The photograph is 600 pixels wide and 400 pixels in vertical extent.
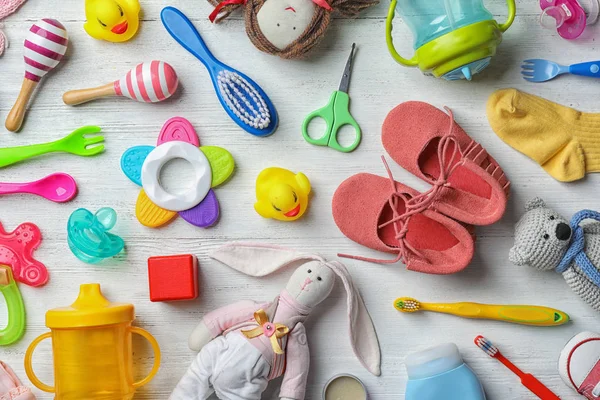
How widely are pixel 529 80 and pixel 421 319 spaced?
443 millimetres

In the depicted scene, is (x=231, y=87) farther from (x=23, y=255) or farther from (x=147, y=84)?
(x=23, y=255)

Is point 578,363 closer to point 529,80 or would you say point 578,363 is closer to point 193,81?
point 529,80

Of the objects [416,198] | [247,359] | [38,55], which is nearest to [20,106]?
[38,55]

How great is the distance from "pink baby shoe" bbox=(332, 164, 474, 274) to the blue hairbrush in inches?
6.9

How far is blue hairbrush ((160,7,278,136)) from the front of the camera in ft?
3.58

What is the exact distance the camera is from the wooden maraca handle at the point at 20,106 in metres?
1.12

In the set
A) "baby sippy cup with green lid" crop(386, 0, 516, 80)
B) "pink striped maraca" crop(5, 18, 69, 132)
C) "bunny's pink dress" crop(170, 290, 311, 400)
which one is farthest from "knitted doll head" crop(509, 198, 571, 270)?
"pink striped maraca" crop(5, 18, 69, 132)

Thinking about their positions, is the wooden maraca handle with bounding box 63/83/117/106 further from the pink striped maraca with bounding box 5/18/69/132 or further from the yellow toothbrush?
the yellow toothbrush

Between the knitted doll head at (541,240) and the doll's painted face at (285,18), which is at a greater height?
the doll's painted face at (285,18)

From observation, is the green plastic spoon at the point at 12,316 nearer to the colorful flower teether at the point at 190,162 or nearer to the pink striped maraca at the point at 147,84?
the colorful flower teether at the point at 190,162

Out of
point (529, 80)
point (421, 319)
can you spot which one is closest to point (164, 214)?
point (421, 319)

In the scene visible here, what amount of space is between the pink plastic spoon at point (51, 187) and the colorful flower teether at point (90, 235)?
0.16 feet

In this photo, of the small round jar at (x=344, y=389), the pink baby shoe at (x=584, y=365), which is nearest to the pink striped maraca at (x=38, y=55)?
the small round jar at (x=344, y=389)

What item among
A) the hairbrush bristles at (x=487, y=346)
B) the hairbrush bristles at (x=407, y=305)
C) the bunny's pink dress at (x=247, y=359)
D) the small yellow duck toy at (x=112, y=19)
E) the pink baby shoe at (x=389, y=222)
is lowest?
the bunny's pink dress at (x=247, y=359)
